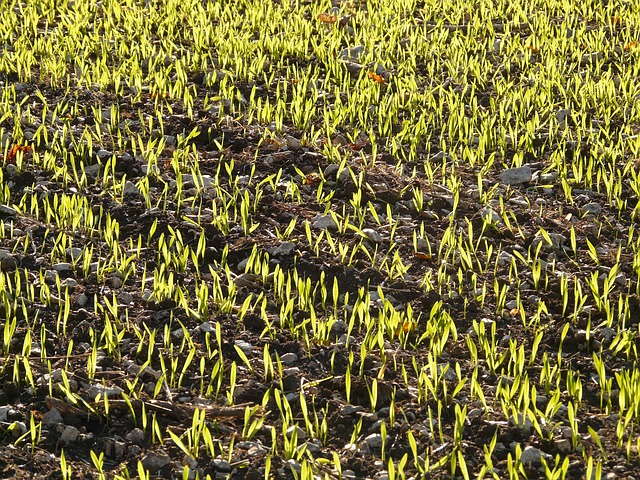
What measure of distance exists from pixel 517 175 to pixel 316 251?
3.48 ft

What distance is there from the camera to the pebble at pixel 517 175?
11.9ft

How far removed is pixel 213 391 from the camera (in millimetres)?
2506

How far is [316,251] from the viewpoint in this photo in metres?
3.14

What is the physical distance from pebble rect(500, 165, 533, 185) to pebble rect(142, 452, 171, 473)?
2025 mm

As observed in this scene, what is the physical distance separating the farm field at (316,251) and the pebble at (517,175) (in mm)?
34

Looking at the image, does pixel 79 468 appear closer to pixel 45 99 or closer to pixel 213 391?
pixel 213 391

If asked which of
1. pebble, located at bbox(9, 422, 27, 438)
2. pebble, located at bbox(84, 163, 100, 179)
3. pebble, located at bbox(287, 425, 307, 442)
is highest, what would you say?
pebble, located at bbox(84, 163, 100, 179)

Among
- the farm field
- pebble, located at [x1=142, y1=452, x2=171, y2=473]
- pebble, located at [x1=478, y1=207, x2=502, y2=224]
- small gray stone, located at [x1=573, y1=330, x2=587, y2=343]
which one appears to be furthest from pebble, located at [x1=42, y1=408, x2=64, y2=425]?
pebble, located at [x1=478, y1=207, x2=502, y2=224]

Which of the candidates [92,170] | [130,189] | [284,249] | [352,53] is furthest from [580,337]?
[352,53]

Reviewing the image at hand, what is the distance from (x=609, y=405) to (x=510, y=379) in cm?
29

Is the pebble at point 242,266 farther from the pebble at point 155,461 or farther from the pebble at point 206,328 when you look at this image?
the pebble at point 155,461

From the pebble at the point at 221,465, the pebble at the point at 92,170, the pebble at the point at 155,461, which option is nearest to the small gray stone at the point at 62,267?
the pebble at the point at 92,170

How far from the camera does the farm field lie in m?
2.32

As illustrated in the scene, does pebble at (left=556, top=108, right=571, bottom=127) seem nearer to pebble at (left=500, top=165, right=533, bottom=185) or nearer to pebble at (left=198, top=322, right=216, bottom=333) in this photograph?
pebble at (left=500, top=165, right=533, bottom=185)
